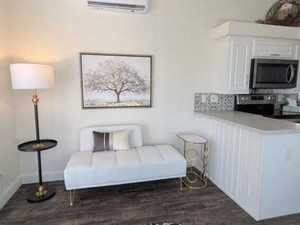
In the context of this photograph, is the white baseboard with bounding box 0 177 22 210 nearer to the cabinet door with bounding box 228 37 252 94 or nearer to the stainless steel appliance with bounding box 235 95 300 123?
the cabinet door with bounding box 228 37 252 94

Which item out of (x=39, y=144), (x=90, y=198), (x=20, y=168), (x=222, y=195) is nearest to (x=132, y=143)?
(x=90, y=198)

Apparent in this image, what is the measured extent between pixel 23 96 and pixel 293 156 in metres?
3.29

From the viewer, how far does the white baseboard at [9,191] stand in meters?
2.26

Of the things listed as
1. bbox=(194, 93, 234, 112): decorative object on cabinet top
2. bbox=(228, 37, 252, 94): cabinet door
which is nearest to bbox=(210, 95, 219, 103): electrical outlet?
bbox=(194, 93, 234, 112): decorative object on cabinet top

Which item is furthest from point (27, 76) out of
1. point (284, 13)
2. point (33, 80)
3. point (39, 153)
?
point (284, 13)

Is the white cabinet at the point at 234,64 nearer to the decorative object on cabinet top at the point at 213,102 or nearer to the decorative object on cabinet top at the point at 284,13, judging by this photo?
the decorative object on cabinet top at the point at 213,102

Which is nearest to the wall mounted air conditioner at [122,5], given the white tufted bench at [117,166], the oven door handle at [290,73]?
the white tufted bench at [117,166]

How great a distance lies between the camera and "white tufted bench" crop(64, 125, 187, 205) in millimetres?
2256

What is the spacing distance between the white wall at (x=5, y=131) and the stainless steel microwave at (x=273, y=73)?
10.6 ft

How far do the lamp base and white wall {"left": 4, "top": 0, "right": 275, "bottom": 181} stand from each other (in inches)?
14.3

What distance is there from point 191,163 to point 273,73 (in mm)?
1827

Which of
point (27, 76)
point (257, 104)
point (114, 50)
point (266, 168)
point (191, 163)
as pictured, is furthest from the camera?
point (191, 163)

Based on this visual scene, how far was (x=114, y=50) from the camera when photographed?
2.82 metres

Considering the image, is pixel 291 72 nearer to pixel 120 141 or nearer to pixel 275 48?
pixel 275 48
